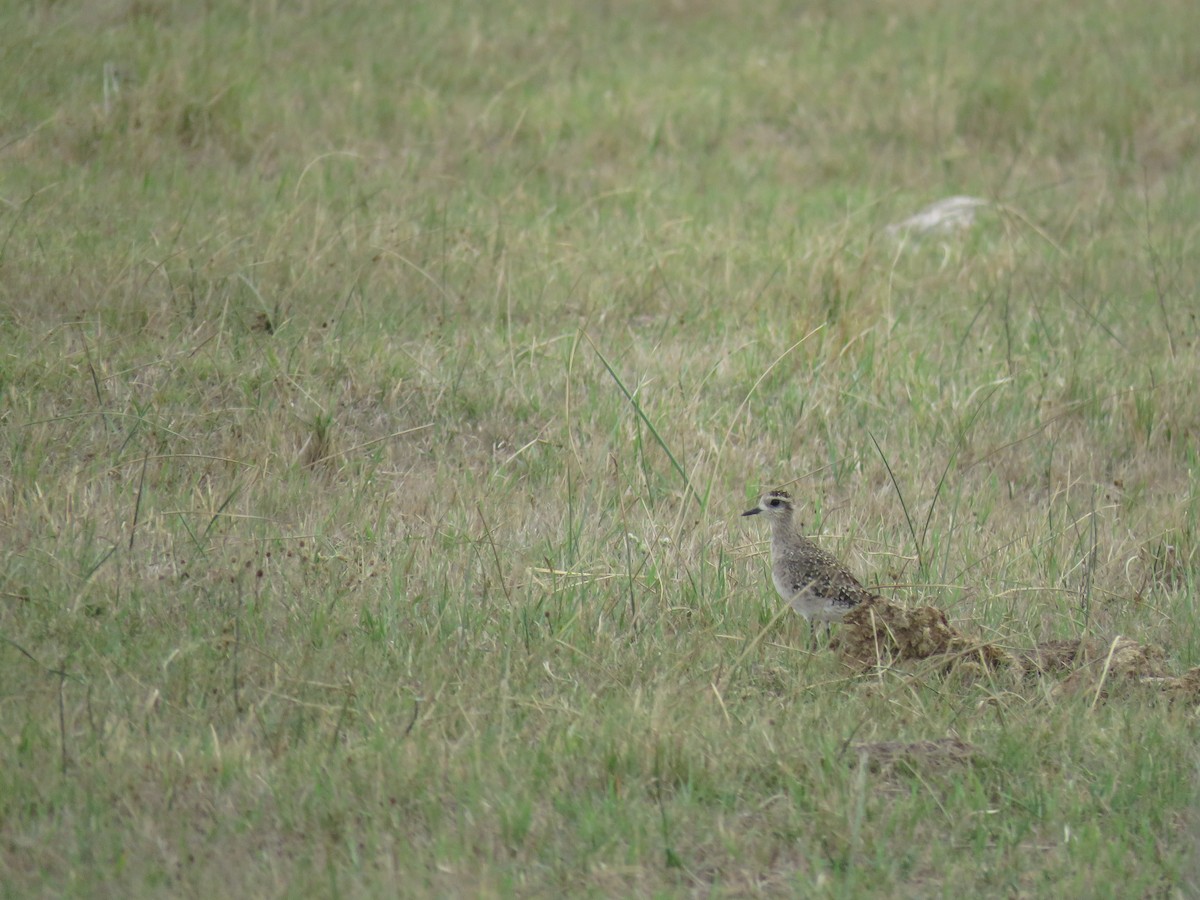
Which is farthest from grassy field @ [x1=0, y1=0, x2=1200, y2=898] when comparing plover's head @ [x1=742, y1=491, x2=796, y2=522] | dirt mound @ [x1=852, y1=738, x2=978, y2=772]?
plover's head @ [x1=742, y1=491, x2=796, y2=522]

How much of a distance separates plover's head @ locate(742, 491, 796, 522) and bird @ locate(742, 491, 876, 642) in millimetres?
91

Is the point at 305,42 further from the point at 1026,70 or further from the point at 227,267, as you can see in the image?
the point at 1026,70

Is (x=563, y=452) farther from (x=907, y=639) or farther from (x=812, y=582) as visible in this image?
(x=907, y=639)

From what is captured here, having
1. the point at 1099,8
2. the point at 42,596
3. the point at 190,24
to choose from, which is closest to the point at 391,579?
the point at 42,596

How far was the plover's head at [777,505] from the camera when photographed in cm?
509

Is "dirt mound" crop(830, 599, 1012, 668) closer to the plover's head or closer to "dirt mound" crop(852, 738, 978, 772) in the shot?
"dirt mound" crop(852, 738, 978, 772)

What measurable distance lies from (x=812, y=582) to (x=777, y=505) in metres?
0.55

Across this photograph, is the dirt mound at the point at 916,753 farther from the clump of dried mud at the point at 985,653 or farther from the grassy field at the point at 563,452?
the clump of dried mud at the point at 985,653

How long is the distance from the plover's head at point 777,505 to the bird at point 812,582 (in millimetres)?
91

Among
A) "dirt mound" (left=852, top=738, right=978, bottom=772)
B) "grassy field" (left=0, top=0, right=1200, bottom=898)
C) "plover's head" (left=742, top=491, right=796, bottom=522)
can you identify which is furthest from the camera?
"plover's head" (left=742, top=491, right=796, bottom=522)

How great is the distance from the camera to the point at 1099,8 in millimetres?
13289

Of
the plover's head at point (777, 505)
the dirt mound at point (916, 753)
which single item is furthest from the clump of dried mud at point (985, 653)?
the plover's head at point (777, 505)

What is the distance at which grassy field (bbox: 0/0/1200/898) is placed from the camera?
359 centimetres

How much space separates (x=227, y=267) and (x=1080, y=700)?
14.9 ft
